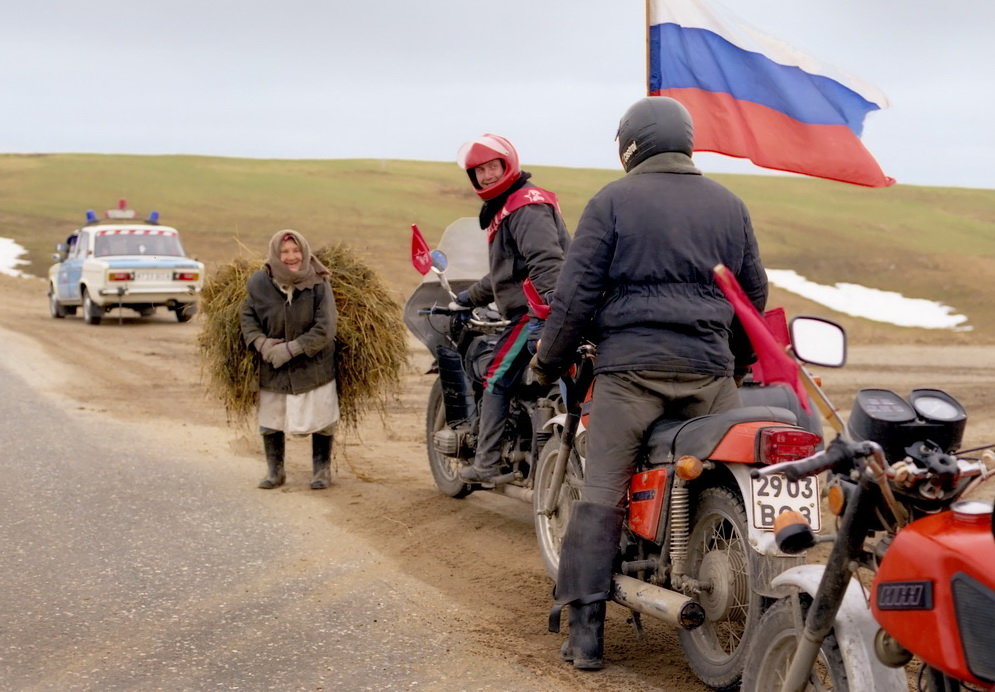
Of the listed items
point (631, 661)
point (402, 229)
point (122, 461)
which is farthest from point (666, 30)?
point (402, 229)

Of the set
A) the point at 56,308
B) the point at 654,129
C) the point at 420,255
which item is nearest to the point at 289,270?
the point at 420,255

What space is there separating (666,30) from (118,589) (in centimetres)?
469

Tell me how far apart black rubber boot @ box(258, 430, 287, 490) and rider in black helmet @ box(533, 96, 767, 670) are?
4463 millimetres

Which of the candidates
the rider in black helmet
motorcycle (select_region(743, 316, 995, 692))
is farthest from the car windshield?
motorcycle (select_region(743, 316, 995, 692))

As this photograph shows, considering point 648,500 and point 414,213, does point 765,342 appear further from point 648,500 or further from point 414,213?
point 414,213

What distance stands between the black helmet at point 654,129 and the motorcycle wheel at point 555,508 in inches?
65.5

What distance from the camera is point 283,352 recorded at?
29.2 feet

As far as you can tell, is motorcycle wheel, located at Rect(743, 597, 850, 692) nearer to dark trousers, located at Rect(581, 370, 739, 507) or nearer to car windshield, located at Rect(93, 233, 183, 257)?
dark trousers, located at Rect(581, 370, 739, 507)

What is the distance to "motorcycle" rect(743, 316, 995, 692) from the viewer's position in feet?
8.64

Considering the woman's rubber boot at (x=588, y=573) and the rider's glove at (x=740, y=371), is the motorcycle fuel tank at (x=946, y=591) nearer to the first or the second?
the woman's rubber boot at (x=588, y=573)

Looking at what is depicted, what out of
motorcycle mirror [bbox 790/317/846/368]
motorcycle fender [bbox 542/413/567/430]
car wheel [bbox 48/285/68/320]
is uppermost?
motorcycle mirror [bbox 790/317/846/368]


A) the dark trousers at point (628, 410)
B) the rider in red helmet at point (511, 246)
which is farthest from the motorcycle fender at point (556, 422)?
the dark trousers at point (628, 410)

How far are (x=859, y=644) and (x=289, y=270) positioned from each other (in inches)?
244

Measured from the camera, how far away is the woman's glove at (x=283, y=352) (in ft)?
29.2
